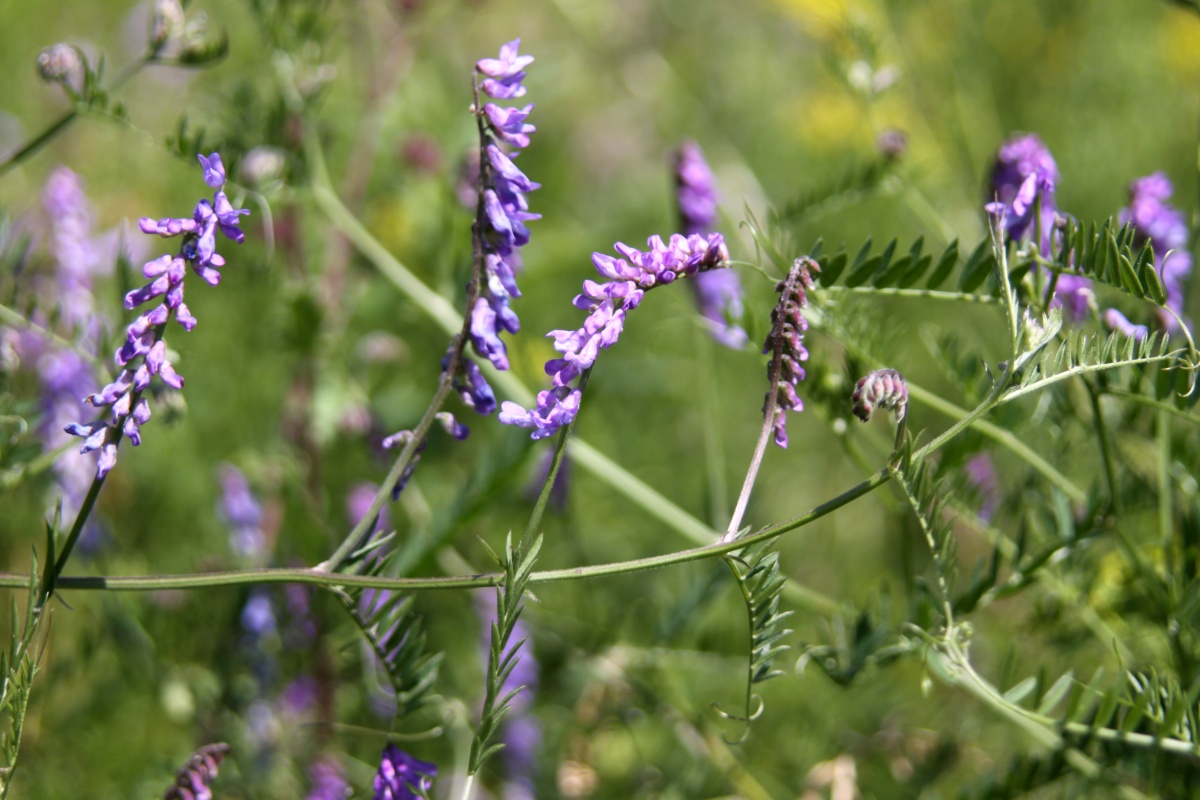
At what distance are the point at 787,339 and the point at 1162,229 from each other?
0.78 meters

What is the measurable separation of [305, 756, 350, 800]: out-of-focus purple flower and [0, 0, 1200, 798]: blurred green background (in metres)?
0.16

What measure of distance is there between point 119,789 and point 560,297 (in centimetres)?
176

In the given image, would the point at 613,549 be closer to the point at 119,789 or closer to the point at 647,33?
the point at 119,789

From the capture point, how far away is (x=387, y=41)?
2.72 m

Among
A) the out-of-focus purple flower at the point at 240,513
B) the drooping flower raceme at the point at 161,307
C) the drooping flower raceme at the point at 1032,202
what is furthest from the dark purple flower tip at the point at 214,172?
the out-of-focus purple flower at the point at 240,513

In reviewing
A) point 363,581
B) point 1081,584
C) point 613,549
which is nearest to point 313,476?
point 613,549

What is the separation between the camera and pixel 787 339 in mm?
1036

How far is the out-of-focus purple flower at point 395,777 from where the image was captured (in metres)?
1.23

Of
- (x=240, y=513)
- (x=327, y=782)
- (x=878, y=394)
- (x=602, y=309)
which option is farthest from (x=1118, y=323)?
(x=240, y=513)

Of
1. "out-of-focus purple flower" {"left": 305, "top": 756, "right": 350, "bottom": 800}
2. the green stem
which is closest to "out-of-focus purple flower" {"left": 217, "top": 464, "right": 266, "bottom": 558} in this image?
"out-of-focus purple flower" {"left": 305, "top": 756, "right": 350, "bottom": 800}

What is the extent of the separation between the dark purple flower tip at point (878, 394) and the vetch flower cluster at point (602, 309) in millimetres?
192

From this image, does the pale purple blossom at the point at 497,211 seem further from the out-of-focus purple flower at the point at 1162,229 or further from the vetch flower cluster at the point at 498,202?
the out-of-focus purple flower at the point at 1162,229

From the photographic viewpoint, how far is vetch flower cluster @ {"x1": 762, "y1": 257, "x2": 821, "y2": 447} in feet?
3.35

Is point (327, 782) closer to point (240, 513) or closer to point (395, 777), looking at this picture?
point (395, 777)
